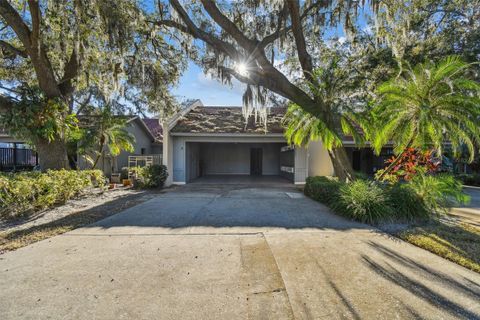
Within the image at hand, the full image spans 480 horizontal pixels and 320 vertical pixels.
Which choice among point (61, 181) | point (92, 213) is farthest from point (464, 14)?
point (61, 181)

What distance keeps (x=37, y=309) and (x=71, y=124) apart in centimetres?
809

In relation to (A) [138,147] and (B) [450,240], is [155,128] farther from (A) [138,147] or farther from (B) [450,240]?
(B) [450,240]

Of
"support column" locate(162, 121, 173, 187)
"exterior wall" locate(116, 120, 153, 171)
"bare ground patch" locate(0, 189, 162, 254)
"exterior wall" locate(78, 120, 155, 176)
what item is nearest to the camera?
"bare ground patch" locate(0, 189, 162, 254)

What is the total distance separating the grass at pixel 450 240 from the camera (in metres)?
3.77

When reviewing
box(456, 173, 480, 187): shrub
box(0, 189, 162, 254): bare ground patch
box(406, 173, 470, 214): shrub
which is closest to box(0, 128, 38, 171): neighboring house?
box(0, 189, 162, 254): bare ground patch

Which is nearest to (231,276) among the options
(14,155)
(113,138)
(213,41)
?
(213,41)

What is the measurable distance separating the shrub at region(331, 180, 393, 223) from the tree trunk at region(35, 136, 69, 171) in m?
9.53

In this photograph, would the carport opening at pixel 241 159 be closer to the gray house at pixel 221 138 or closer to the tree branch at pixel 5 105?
the gray house at pixel 221 138

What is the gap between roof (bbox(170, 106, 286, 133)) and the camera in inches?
517

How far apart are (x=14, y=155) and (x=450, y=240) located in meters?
21.9

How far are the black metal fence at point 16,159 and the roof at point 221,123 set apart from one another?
37.0 ft

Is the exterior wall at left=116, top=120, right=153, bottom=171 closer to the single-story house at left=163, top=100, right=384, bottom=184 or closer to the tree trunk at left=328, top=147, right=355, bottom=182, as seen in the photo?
the single-story house at left=163, top=100, right=384, bottom=184

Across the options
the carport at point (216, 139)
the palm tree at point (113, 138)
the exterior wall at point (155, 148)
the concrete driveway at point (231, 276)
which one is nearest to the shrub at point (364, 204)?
the concrete driveway at point (231, 276)

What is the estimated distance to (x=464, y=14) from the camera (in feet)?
35.2
